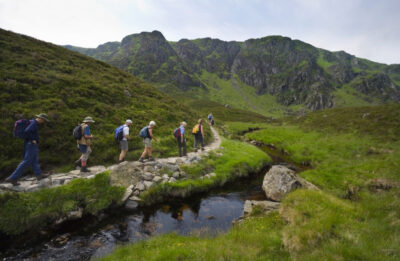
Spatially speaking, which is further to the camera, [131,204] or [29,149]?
[131,204]

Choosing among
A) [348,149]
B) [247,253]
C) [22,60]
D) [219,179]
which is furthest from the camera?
[348,149]

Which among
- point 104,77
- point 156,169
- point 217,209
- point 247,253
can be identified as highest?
point 104,77

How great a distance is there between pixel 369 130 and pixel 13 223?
1790 inches

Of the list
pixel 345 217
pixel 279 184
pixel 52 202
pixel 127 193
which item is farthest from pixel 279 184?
pixel 52 202

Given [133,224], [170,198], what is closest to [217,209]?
[170,198]

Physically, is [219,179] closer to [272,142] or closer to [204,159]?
[204,159]

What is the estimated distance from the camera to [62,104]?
1745 centimetres

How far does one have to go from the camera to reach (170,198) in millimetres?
12094

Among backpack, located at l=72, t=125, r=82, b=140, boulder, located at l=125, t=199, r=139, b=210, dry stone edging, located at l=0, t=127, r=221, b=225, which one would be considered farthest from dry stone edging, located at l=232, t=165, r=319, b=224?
backpack, located at l=72, t=125, r=82, b=140

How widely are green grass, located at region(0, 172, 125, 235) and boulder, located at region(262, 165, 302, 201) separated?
1019 centimetres

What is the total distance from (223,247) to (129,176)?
8.55 metres

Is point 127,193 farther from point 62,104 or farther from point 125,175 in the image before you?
point 62,104

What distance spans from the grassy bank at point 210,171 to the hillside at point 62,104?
4.21 meters

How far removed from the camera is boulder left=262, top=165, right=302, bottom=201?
1202cm
